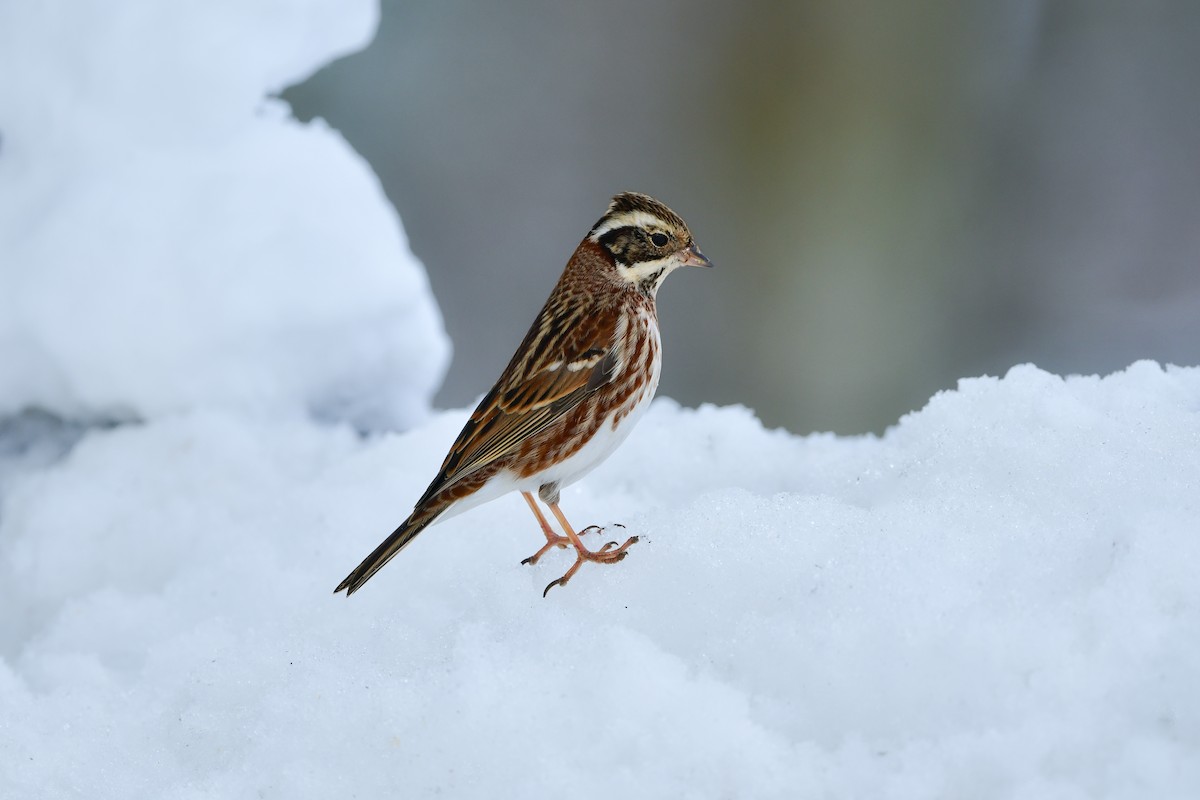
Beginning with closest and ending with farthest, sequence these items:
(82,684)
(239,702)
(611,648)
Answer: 1. (611,648)
2. (239,702)
3. (82,684)

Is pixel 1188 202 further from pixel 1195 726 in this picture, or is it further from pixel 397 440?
pixel 1195 726

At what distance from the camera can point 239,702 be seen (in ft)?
9.52

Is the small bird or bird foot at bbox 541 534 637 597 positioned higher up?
the small bird

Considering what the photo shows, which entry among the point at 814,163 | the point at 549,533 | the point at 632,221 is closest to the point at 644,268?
the point at 632,221

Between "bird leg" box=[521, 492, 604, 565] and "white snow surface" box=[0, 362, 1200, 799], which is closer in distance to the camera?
"white snow surface" box=[0, 362, 1200, 799]

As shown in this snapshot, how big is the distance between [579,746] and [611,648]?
0.83 feet

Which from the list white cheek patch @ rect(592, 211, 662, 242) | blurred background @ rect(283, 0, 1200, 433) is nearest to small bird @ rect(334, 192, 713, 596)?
white cheek patch @ rect(592, 211, 662, 242)

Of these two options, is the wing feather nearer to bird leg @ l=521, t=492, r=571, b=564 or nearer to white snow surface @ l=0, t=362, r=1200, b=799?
bird leg @ l=521, t=492, r=571, b=564

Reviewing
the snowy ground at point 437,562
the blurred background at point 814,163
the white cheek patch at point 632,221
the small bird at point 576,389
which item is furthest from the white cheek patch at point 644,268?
the blurred background at point 814,163

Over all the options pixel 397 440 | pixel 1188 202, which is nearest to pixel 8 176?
pixel 397 440

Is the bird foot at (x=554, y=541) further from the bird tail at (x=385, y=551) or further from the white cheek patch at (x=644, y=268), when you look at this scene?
the white cheek patch at (x=644, y=268)

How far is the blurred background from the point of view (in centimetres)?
767

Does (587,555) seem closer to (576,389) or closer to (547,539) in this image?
(547,539)

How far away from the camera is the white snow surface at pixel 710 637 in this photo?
2.23m
